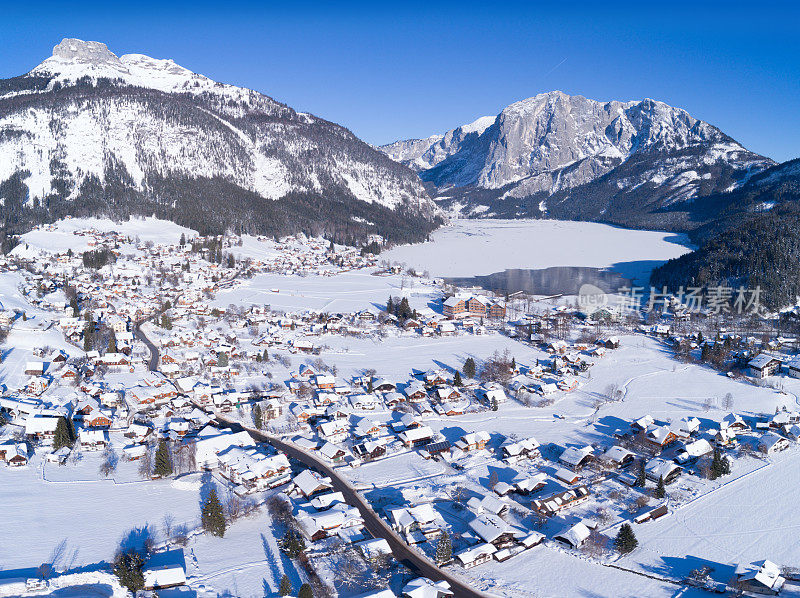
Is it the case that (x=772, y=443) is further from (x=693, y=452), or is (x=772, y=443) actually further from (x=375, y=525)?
(x=375, y=525)

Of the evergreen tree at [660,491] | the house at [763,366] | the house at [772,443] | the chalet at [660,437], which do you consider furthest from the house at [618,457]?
the house at [763,366]

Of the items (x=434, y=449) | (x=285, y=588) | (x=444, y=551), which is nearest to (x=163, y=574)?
(x=285, y=588)

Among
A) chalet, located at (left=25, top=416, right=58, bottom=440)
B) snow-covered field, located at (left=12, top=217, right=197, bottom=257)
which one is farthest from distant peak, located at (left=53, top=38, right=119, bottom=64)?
chalet, located at (left=25, top=416, right=58, bottom=440)

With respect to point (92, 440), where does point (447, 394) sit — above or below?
above

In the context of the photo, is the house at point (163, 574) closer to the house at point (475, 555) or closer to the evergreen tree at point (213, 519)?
the evergreen tree at point (213, 519)

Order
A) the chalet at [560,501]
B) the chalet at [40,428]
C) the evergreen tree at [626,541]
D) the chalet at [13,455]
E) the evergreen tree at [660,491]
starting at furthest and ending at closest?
the chalet at [40,428] < the chalet at [13,455] < the evergreen tree at [660,491] < the chalet at [560,501] < the evergreen tree at [626,541]
